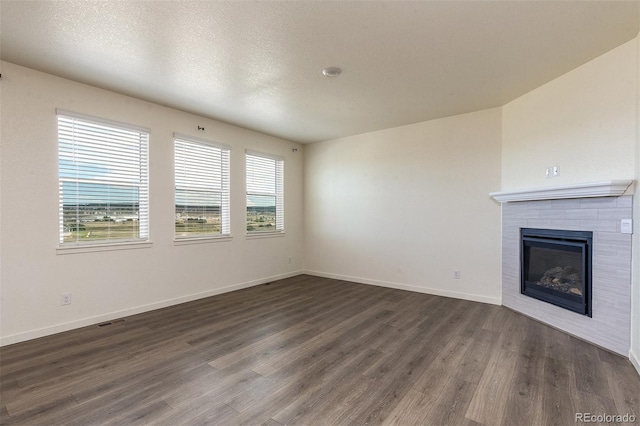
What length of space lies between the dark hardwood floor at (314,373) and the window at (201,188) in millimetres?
1364

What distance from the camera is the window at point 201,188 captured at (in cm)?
432

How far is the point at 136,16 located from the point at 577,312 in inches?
187

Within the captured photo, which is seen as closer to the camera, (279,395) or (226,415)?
(226,415)

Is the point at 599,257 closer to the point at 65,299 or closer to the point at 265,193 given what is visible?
the point at 265,193

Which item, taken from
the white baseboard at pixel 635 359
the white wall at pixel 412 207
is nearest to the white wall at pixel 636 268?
the white baseboard at pixel 635 359

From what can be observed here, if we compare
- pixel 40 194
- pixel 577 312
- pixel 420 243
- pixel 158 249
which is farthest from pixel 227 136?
pixel 577 312

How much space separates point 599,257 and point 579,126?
1346mm

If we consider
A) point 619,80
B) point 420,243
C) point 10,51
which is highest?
point 10,51

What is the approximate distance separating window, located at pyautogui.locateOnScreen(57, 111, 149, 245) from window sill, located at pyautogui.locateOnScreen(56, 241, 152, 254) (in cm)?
6

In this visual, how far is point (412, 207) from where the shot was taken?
498 cm

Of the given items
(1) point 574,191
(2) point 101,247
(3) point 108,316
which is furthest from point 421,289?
(2) point 101,247

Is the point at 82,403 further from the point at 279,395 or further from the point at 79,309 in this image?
the point at 79,309

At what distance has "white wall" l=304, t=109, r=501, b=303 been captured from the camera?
4.32 metres

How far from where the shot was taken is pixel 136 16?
2.22m
